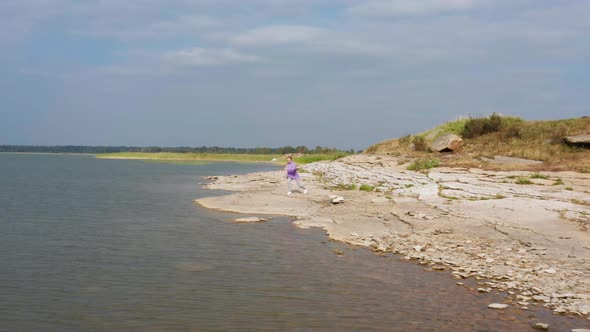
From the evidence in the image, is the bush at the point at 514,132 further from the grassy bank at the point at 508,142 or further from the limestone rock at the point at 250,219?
the limestone rock at the point at 250,219

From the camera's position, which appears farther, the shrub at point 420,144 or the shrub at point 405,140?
the shrub at point 405,140

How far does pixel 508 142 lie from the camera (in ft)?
112

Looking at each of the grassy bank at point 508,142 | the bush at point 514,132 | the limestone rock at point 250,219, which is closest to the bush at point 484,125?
the grassy bank at point 508,142

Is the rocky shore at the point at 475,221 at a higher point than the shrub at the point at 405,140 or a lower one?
lower

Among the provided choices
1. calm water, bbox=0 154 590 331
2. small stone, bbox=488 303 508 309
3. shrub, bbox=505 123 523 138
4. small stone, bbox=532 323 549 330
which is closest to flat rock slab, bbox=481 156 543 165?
shrub, bbox=505 123 523 138

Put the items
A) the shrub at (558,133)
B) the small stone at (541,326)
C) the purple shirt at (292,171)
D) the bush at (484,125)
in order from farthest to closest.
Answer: the bush at (484,125)
the shrub at (558,133)
the purple shirt at (292,171)
the small stone at (541,326)

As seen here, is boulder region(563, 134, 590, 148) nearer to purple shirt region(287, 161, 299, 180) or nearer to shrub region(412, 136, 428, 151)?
shrub region(412, 136, 428, 151)

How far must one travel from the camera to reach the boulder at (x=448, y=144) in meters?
35.4

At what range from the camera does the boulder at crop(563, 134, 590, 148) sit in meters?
29.4

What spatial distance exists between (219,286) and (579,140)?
87.4ft

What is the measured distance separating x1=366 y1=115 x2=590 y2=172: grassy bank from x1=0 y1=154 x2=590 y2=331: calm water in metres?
17.3

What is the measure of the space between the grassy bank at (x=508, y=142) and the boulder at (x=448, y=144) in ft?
1.59

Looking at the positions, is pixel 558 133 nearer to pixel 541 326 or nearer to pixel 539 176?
pixel 539 176

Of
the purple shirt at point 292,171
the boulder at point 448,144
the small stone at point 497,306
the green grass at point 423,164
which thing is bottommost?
the small stone at point 497,306
